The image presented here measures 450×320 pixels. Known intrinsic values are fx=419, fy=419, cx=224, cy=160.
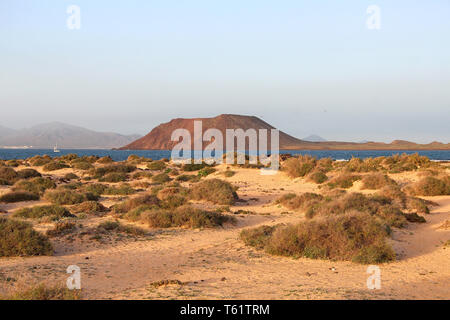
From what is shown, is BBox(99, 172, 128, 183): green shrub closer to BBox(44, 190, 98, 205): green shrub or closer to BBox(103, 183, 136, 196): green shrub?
BBox(103, 183, 136, 196): green shrub

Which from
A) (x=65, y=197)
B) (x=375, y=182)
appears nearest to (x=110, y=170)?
(x=65, y=197)

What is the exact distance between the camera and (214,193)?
861 inches

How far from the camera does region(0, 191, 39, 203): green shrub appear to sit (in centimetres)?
2053

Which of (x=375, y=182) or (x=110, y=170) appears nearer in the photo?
(x=375, y=182)

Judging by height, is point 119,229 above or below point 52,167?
below

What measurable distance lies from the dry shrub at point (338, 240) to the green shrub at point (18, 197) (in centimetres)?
1456

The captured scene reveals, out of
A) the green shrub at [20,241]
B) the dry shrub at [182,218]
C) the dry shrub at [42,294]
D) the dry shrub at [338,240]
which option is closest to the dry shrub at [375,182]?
the dry shrub at [182,218]

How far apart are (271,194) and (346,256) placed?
48.3 ft

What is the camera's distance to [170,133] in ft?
639

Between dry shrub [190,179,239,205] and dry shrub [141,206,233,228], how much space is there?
17.3ft

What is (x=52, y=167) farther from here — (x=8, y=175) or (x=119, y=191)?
(x=119, y=191)

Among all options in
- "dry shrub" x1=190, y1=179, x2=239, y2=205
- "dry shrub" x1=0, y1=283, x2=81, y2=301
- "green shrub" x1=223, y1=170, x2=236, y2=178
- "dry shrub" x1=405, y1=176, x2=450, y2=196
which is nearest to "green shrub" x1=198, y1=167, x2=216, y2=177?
"green shrub" x1=223, y1=170, x2=236, y2=178

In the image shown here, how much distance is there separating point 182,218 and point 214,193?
6.28 metres
